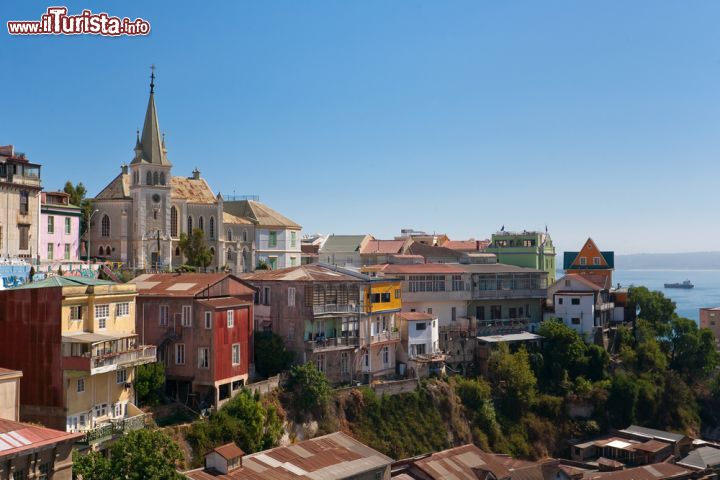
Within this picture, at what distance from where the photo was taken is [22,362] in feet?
121

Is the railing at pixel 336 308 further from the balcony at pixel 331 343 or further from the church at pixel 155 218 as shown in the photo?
the church at pixel 155 218

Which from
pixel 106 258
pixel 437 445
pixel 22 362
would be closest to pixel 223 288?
pixel 22 362

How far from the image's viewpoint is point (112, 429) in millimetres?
36844

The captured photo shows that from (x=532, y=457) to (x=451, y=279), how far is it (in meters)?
15.8

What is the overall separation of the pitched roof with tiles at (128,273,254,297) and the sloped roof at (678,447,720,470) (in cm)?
3199

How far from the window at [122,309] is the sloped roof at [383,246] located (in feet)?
149

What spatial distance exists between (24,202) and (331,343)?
70.0ft

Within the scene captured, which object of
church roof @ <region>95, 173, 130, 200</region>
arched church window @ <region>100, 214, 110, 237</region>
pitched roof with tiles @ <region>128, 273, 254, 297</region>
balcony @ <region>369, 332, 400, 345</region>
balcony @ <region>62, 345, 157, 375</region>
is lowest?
balcony @ <region>369, 332, 400, 345</region>

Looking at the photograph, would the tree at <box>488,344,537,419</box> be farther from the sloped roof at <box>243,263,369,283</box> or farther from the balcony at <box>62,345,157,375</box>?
the balcony at <box>62,345,157,375</box>

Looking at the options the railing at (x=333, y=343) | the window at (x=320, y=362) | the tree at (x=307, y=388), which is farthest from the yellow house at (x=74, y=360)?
the window at (x=320, y=362)

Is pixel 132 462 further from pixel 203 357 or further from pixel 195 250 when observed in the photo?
pixel 195 250

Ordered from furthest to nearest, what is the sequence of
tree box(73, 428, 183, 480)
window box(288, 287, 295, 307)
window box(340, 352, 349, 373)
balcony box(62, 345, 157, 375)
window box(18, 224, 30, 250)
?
window box(340, 352, 349, 373) < window box(18, 224, 30, 250) < window box(288, 287, 295, 307) < balcony box(62, 345, 157, 375) < tree box(73, 428, 183, 480)

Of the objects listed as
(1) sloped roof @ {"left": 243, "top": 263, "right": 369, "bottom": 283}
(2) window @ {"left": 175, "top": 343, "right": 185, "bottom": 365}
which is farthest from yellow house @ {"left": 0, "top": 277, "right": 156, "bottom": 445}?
(1) sloped roof @ {"left": 243, "top": 263, "right": 369, "bottom": 283}

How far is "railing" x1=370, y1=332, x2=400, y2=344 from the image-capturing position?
5494 centimetres
